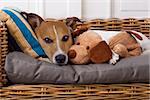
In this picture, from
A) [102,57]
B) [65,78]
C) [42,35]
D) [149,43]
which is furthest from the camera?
[149,43]

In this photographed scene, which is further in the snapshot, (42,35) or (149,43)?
(149,43)

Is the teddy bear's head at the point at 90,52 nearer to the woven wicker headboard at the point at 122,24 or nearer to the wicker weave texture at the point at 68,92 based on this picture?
the wicker weave texture at the point at 68,92

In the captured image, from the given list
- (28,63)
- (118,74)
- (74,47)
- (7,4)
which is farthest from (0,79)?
(7,4)

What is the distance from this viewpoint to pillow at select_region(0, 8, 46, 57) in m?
1.64

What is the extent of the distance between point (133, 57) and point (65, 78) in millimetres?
373

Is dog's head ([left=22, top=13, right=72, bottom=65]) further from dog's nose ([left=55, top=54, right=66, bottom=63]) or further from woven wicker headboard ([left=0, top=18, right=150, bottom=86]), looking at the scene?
woven wicker headboard ([left=0, top=18, right=150, bottom=86])

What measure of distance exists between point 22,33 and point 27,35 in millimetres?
29

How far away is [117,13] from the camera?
2.32 m

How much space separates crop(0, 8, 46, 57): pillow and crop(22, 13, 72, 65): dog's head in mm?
39

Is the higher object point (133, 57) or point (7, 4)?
point (7, 4)

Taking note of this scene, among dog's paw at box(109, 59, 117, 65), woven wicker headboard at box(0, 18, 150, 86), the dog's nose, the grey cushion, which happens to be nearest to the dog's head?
the dog's nose

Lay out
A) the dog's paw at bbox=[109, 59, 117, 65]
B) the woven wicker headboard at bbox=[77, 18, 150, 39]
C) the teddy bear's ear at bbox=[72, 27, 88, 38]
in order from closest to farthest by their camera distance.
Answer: the dog's paw at bbox=[109, 59, 117, 65], the teddy bear's ear at bbox=[72, 27, 88, 38], the woven wicker headboard at bbox=[77, 18, 150, 39]

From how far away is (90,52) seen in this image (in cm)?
162

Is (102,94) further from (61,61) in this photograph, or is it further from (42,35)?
(42,35)
